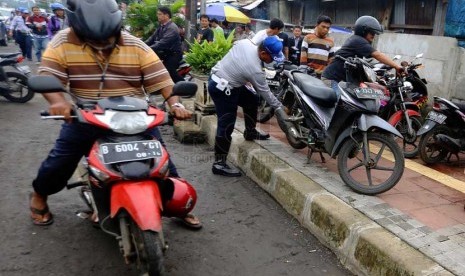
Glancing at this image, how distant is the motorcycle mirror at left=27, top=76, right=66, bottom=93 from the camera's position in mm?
2236

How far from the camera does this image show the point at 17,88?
7781 mm

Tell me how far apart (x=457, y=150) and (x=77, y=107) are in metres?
4.32

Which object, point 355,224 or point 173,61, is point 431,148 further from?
point 173,61

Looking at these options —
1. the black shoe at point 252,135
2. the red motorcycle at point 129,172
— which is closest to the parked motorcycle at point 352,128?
the black shoe at point 252,135

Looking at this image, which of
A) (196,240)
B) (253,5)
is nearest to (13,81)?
(196,240)

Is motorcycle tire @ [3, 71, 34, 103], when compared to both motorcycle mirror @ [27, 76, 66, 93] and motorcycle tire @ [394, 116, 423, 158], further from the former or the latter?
motorcycle tire @ [394, 116, 423, 158]

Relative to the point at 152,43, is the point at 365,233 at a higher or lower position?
lower

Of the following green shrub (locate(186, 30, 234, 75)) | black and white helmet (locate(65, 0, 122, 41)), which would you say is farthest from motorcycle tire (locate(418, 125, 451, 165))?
black and white helmet (locate(65, 0, 122, 41))

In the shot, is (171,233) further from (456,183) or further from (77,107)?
(456,183)

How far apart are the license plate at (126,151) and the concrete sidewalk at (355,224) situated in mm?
1585

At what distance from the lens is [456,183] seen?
4.24 metres

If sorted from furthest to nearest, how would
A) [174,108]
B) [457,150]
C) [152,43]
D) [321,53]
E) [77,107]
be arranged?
[152,43] → [321,53] → [457,150] → [174,108] → [77,107]

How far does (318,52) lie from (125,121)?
4.83 m

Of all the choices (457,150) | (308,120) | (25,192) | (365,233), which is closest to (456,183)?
(457,150)
